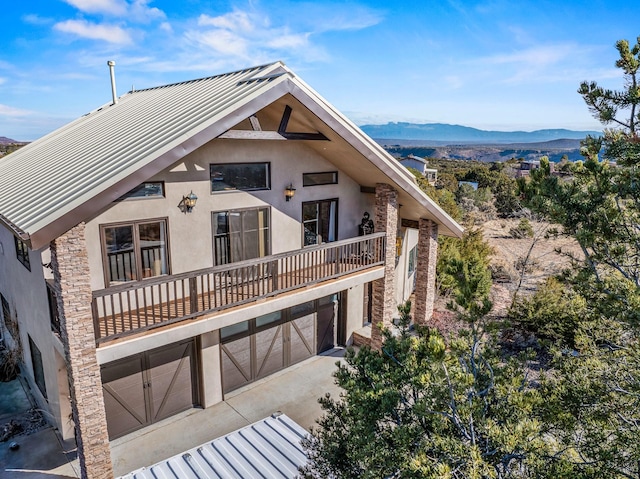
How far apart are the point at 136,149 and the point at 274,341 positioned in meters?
7.33

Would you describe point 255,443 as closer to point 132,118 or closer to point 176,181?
point 176,181

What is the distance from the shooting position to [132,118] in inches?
470

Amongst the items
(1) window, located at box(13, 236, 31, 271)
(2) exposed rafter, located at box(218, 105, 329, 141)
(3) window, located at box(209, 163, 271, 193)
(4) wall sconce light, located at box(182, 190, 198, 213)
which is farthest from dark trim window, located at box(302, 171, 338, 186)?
(1) window, located at box(13, 236, 31, 271)

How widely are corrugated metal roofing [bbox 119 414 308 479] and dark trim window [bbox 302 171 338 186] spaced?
7.10m

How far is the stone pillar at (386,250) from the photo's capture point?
13016 mm

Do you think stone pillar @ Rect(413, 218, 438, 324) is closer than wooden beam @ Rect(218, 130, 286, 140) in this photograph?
No

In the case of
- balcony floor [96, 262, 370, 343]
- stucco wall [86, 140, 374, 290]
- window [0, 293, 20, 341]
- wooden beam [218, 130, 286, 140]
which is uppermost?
wooden beam [218, 130, 286, 140]

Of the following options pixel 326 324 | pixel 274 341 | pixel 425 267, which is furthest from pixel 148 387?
pixel 425 267

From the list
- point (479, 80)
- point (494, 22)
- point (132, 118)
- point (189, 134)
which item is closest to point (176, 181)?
point (189, 134)

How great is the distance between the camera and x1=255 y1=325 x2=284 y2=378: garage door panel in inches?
504

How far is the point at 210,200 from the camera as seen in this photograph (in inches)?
424

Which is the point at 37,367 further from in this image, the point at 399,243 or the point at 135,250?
the point at 399,243

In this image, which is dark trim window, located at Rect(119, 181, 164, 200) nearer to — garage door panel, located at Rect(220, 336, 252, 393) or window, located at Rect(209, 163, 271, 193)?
window, located at Rect(209, 163, 271, 193)

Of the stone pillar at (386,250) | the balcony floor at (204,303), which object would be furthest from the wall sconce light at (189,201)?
the stone pillar at (386,250)
